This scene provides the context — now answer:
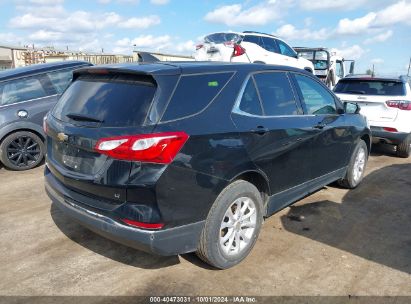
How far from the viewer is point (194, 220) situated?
2.95 m

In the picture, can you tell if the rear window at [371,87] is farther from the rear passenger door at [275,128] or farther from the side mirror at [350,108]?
the rear passenger door at [275,128]

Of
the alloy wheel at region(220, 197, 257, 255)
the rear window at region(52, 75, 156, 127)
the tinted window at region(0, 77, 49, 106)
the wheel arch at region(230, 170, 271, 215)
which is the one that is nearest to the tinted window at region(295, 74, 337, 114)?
the wheel arch at region(230, 170, 271, 215)

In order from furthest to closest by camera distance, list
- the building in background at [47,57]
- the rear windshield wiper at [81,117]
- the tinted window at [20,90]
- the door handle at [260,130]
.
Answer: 1. the building in background at [47,57]
2. the tinted window at [20,90]
3. the door handle at [260,130]
4. the rear windshield wiper at [81,117]

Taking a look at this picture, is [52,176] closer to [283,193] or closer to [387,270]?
[283,193]

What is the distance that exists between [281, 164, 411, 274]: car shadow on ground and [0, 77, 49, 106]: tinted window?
16.0 feet

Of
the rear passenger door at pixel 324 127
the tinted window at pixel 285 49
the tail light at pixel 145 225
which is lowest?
the tail light at pixel 145 225

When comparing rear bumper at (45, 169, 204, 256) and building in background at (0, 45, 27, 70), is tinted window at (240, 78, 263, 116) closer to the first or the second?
rear bumper at (45, 169, 204, 256)

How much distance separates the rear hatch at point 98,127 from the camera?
2779 mm

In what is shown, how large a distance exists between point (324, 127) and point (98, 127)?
9.01 ft

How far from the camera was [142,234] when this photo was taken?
275cm

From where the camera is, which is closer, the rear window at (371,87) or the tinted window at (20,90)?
the tinted window at (20,90)

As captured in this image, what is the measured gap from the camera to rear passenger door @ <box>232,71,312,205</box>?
3.39 m

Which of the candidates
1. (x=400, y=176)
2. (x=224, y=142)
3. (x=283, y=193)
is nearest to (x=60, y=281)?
(x=224, y=142)

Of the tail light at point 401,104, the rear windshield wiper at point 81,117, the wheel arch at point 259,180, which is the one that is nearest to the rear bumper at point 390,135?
the tail light at point 401,104
